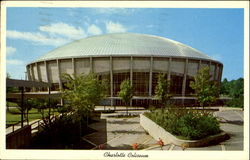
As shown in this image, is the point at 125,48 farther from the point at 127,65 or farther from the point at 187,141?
the point at 187,141

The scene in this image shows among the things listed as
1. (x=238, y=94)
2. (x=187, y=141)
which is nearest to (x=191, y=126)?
(x=187, y=141)

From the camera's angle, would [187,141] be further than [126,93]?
No

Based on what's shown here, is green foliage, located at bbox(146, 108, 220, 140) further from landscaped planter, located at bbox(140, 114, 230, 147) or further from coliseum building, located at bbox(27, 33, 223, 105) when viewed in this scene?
coliseum building, located at bbox(27, 33, 223, 105)

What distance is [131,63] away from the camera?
29938 millimetres

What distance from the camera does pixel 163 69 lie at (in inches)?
1219

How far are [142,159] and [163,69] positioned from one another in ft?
78.9

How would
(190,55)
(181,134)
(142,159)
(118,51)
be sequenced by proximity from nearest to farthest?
1. (142,159)
2. (181,134)
3. (118,51)
4. (190,55)


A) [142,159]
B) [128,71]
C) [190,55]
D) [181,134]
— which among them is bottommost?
[142,159]

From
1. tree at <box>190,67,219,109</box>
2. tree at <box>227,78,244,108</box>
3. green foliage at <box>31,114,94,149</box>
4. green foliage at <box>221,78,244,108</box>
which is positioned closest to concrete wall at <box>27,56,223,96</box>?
green foliage at <box>221,78,244,108</box>

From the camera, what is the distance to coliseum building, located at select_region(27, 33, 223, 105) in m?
30.3

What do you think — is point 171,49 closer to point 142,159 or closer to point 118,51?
point 118,51

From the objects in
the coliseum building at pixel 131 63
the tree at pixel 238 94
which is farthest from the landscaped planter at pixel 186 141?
the coliseum building at pixel 131 63

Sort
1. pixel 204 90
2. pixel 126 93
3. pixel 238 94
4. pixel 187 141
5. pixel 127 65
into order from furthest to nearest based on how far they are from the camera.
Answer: pixel 127 65 → pixel 238 94 → pixel 126 93 → pixel 204 90 → pixel 187 141

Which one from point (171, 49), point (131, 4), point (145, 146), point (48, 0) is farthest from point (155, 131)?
point (171, 49)
